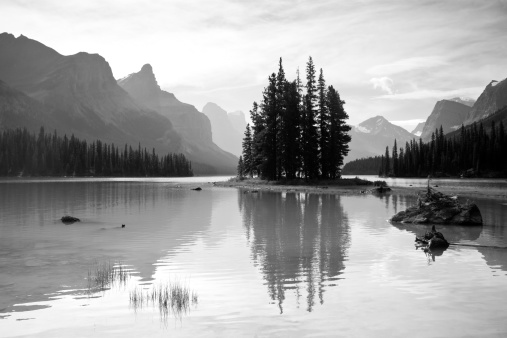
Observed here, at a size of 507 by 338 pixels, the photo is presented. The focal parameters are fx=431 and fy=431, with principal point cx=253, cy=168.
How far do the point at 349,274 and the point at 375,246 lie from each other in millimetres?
6297

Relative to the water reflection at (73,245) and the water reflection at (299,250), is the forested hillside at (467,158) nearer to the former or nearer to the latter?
the water reflection at (299,250)

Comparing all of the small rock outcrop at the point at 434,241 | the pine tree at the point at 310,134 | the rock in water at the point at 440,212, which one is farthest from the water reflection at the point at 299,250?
the pine tree at the point at 310,134

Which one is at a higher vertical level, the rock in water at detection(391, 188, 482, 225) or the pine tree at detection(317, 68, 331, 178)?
the pine tree at detection(317, 68, 331, 178)

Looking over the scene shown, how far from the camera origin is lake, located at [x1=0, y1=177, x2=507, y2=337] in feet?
33.0

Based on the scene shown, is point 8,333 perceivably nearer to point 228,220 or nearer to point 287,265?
point 287,265

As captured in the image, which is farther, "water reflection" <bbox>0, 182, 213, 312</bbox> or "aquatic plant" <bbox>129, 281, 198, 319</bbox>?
"water reflection" <bbox>0, 182, 213, 312</bbox>

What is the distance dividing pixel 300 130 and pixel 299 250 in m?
66.3

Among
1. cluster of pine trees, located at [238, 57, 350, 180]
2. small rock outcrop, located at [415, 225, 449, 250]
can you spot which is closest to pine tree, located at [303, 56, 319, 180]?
cluster of pine trees, located at [238, 57, 350, 180]

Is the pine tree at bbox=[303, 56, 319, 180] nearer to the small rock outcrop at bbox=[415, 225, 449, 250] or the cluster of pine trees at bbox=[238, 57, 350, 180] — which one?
the cluster of pine trees at bbox=[238, 57, 350, 180]

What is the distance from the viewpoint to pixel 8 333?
9578 mm

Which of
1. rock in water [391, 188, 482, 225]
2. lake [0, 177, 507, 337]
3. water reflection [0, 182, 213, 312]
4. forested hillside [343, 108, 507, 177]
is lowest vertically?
lake [0, 177, 507, 337]

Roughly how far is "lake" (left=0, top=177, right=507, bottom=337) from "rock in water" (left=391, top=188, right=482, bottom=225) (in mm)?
1552

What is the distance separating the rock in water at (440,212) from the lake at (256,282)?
1.55m

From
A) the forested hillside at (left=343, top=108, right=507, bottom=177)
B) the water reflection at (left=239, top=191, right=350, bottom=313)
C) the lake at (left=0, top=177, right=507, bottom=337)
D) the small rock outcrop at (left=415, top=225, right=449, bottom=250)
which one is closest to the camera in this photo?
the lake at (left=0, top=177, right=507, bottom=337)
